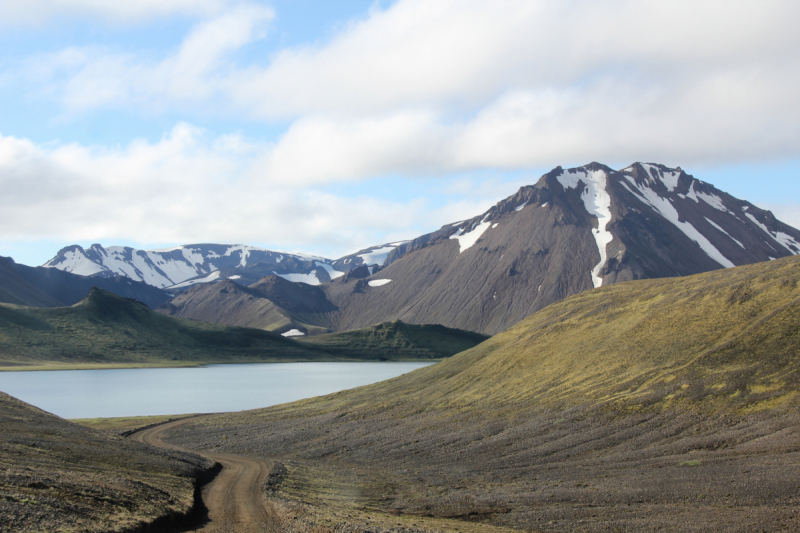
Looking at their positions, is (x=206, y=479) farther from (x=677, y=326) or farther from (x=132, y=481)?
(x=677, y=326)

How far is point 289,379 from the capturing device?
139 meters

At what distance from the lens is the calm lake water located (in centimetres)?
8581

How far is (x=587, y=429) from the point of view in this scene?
1683 inches

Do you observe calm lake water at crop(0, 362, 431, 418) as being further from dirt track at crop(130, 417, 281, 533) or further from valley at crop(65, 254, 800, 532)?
dirt track at crop(130, 417, 281, 533)

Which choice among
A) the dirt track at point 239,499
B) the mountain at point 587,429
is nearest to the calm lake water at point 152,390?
the mountain at point 587,429

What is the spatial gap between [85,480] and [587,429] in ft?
107

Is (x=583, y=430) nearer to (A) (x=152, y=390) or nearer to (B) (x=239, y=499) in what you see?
(B) (x=239, y=499)

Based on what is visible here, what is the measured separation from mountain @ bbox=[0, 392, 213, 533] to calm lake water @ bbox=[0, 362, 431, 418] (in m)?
41.4

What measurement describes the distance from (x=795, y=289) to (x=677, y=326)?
10.7 m

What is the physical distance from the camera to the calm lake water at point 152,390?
8581 cm

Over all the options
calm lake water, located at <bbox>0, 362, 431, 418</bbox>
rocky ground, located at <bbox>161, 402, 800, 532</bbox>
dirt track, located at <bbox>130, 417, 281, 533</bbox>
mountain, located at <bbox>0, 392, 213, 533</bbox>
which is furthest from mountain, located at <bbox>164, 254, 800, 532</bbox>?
calm lake water, located at <bbox>0, 362, 431, 418</bbox>

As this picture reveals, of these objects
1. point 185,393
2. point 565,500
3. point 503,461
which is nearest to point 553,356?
point 503,461

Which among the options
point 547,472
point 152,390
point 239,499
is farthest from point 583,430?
point 152,390

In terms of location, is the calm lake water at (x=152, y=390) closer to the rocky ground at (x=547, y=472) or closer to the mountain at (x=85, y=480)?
Answer: the rocky ground at (x=547, y=472)
